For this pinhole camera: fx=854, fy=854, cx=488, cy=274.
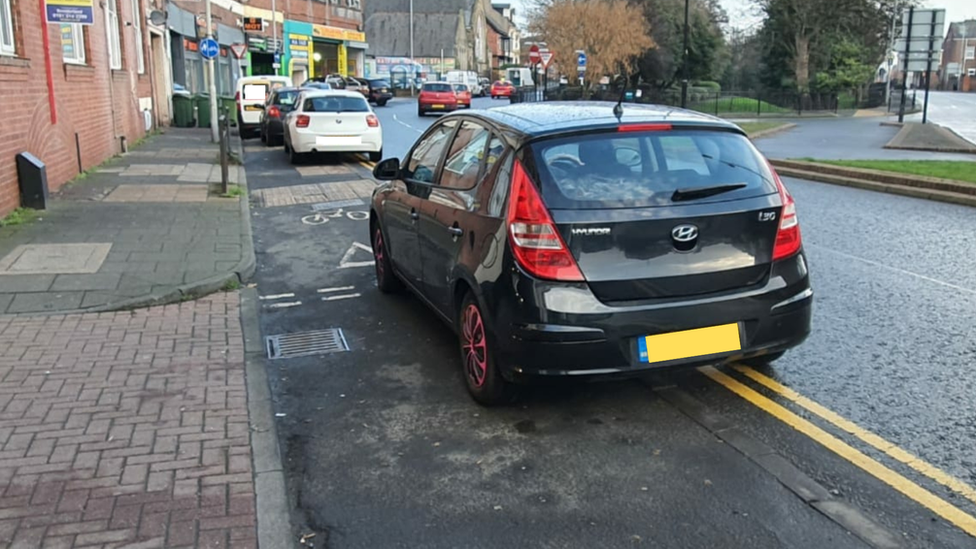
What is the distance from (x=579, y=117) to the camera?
4.91 meters

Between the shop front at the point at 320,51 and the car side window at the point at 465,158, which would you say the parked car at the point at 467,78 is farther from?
the car side window at the point at 465,158

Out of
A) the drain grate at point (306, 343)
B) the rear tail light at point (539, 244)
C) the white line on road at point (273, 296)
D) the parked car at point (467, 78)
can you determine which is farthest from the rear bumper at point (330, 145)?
the parked car at point (467, 78)

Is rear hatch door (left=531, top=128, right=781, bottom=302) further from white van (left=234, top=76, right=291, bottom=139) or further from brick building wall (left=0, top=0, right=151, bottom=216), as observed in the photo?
white van (left=234, top=76, right=291, bottom=139)

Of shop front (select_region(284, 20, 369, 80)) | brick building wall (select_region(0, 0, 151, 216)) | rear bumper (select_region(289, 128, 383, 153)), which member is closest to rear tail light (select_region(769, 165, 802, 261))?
brick building wall (select_region(0, 0, 151, 216))

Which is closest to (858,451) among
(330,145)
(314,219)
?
(314,219)

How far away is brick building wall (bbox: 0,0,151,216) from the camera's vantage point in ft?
33.6

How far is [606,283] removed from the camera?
13.9ft

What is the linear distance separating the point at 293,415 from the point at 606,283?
1869 millimetres

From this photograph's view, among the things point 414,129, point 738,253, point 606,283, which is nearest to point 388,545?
point 606,283

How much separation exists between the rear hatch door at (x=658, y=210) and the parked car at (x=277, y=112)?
1861cm

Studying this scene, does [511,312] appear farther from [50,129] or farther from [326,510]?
[50,129]

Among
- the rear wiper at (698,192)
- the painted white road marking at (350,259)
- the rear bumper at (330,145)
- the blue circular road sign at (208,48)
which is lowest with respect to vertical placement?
the painted white road marking at (350,259)

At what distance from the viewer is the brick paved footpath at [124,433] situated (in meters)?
3.41

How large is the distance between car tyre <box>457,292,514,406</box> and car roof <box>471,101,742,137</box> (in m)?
1.02
